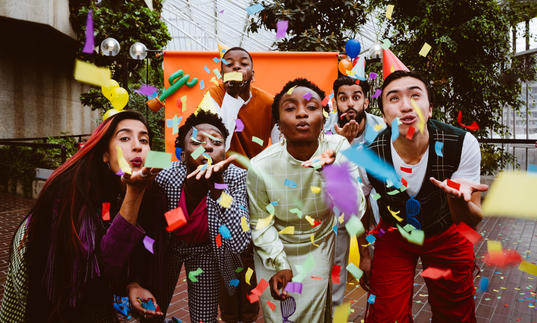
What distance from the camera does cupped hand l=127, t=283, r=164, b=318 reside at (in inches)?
76.1

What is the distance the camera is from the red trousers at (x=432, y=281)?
7.13 ft

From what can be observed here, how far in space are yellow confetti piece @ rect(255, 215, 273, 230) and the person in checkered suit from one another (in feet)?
0.24

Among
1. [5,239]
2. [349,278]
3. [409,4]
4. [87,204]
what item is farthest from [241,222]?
[409,4]

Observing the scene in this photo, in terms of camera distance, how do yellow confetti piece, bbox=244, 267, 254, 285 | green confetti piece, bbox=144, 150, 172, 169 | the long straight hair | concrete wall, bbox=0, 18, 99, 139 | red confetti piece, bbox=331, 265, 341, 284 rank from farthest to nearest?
concrete wall, bbox=0, 18, 99, 139, red confetti piece, bbox=331, 265, 341, 284, yellow confetti piece, bbox=244, 267, 254, 285, the long straight hair, green confetti piece, bbox=144, 150, 172, 169

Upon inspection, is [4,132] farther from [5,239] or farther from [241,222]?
[241,222]

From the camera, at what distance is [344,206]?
7.75 feet

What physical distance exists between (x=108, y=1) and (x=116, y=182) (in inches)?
318

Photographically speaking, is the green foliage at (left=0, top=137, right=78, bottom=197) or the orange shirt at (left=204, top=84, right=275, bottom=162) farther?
the green foliage at (left=0, top=137, right=78, bottom=197)

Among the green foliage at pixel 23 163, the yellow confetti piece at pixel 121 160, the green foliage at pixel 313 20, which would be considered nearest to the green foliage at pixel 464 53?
the green foliage at pixel 313 20

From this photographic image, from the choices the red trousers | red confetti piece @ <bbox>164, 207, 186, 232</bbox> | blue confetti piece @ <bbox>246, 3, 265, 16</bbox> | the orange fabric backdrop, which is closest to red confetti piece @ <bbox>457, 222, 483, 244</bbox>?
the red trousers

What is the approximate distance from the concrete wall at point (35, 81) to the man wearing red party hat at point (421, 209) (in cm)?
974

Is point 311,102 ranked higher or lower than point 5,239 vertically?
higher

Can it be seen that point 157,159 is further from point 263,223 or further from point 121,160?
point 263,223

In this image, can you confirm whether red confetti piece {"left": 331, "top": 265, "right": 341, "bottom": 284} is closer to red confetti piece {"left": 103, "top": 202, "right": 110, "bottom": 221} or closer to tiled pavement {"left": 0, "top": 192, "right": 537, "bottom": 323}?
tiled pavement {"left": 0, "top": 192, "right": 537, "bottom": 323}
